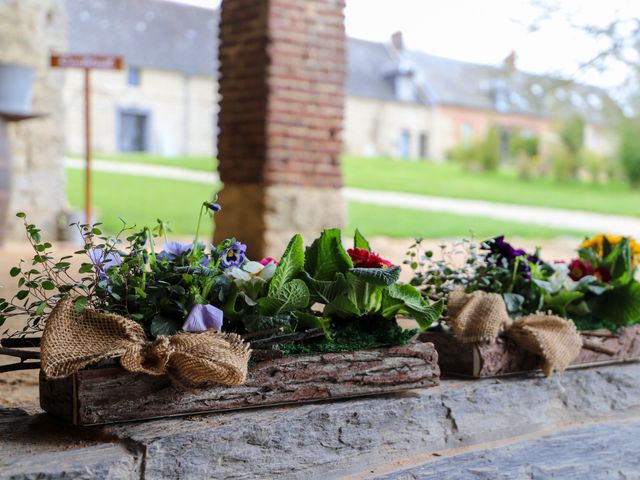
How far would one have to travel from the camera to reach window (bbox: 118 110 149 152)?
2367cm

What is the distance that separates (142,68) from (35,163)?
17.1 m

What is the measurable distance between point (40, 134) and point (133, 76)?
55.7 feet

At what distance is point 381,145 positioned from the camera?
27.7 m

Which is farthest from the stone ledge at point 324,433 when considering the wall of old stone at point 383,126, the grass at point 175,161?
the wall of old stone at point 383,126

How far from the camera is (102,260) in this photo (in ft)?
5.17

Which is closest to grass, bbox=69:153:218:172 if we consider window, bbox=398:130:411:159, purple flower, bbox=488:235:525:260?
window, bbox=398:130:411:159

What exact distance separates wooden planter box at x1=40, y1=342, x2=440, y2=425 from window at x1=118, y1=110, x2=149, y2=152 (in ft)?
74.6

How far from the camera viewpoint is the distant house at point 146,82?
23109mm

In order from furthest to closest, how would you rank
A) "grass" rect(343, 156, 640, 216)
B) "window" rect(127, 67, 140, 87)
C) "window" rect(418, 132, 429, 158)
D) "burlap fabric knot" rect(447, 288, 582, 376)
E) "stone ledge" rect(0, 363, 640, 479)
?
"window" rect(418, 132, 429, 158) < "window" rect(127, 67, 140, 87) < "grass" rect(343, 156, 640, 216) < "burlap fabric knot" rect(447, 288, 582, 376) < "stone ledge" rect(0, 363, 640, 479)

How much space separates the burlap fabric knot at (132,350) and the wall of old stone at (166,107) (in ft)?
71.4

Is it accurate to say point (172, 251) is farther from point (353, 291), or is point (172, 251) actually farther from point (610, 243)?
point (610, 243)

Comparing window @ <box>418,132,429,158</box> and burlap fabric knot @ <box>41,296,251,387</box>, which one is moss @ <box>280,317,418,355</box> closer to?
burlap fabric knot @ <box>41,296,251,387</box>

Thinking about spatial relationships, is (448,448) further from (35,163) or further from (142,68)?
(142,68)

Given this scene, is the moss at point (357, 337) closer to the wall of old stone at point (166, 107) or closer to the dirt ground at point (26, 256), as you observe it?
the dirt ground at point (26, 256)
